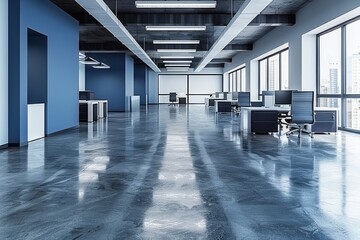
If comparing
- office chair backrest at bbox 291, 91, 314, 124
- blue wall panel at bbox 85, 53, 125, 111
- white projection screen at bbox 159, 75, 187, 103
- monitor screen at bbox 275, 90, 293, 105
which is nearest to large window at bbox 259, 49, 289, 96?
monitor screen at bbox 275, 90, 293, 105

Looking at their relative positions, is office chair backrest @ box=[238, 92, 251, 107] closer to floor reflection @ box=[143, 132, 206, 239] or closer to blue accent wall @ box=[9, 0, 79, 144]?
blue accent wall @ box=[9, 0, 79, 144]

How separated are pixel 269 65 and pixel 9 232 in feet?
60.2

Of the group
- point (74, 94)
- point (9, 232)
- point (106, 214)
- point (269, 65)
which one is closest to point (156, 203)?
point (106, 214)

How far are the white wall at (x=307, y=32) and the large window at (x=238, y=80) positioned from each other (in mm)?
10887

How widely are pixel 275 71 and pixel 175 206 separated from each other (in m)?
16.3

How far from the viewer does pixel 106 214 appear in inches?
130

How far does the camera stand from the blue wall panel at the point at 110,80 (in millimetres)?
22156

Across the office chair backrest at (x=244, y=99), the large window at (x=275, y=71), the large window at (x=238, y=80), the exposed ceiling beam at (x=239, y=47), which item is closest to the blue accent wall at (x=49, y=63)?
the office chair backrest at (x=244, y=99)

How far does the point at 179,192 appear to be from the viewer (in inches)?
161

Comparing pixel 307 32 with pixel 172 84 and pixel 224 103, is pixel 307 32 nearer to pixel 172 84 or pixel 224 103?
pixel 224 103

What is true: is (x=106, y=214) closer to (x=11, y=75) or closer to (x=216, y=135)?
(x=11, y=75)

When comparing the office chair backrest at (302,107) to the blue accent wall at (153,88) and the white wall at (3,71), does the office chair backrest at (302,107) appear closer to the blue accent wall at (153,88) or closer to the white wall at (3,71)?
the white wall at (3,71)

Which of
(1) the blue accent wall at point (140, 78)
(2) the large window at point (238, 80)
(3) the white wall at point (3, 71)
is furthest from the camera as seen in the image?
(1) the blue accent wall at point (140, 78)

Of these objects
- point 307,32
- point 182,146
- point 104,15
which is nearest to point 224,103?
point 307,32
